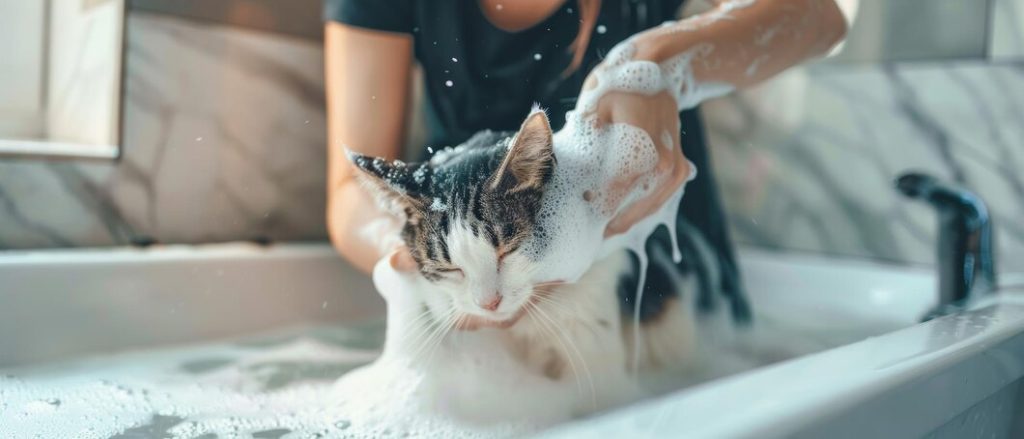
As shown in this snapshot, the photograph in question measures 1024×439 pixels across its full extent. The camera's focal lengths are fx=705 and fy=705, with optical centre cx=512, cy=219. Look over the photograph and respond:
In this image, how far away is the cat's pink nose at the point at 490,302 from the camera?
18.3 inches

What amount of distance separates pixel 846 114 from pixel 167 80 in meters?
1.18

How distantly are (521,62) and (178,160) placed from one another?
683 mm

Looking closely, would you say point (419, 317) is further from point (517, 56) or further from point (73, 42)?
point (73, 42)

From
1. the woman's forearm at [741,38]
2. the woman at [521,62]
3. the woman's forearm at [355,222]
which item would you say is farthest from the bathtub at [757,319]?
the woman's forearm at [741,38]

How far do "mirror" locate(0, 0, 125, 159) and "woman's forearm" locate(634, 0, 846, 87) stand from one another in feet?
2.71

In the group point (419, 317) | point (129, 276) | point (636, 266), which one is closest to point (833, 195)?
point (636, 266)

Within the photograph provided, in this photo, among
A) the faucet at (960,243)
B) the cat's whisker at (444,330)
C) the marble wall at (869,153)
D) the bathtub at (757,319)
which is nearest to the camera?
the bathtub at (757,319)

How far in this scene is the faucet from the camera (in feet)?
3.00

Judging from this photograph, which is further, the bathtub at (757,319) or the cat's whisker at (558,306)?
the cat's whisker at (558,306)

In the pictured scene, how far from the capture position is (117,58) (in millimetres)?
1014

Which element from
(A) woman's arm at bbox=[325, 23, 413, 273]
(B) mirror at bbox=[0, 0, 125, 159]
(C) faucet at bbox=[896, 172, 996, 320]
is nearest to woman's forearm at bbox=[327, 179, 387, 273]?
(A) woman's arm at bbox=[325, 23, 413, 273]

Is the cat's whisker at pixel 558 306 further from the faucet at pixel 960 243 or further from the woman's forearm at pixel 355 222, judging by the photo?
the faucet at pixel 960 243

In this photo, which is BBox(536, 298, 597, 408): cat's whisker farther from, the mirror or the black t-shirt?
the mirror

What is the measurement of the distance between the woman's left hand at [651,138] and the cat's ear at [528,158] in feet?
0.20
